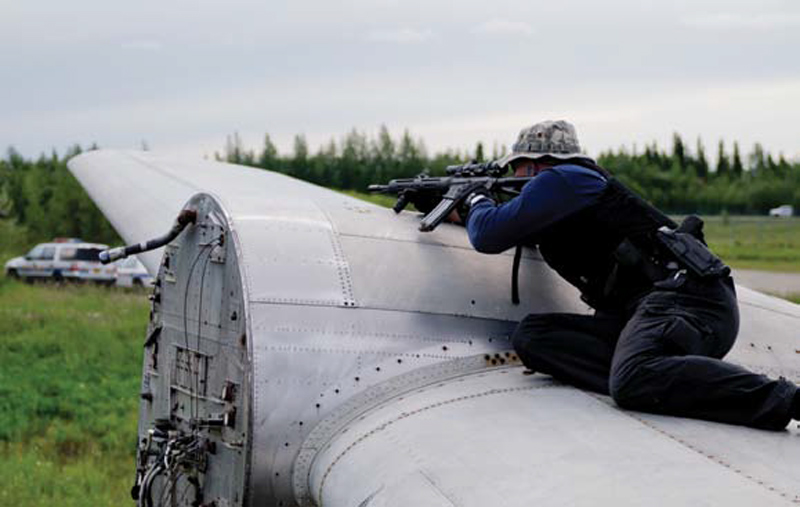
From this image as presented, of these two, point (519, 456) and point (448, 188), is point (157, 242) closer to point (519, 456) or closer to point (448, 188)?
point (448, 188)

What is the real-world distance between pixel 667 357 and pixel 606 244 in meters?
0.79

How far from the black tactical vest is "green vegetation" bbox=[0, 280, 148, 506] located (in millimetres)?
5745

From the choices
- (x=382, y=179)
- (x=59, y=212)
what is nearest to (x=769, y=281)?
(x=382, y=179)

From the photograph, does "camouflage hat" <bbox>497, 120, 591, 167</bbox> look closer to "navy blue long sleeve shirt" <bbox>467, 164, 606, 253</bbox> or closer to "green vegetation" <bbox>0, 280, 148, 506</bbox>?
"navy blue long sleeve shirt" <bbox>467, 164, 606, 253</bbox>

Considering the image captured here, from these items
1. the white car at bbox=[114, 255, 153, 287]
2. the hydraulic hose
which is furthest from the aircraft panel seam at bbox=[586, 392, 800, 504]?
the white car at bbox=[114, 255, 153, 287]

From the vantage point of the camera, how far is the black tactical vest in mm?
6004

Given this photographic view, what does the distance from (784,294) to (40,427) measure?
1444 centimetres

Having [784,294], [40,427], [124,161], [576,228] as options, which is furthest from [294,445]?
[784,294]

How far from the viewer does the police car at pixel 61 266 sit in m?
37.2

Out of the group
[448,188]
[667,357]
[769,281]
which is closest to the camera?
[667,357]

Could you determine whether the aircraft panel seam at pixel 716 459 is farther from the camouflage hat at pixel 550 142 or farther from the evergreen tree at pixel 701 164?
the evergreen tree at pixel 701 164

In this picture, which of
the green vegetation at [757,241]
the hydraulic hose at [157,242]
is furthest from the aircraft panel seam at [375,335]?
the green vegetation at [757,241]

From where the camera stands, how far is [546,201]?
6.00m

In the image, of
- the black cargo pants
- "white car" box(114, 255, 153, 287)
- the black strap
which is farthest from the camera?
"white car" box(114, 255, 153, 287)
